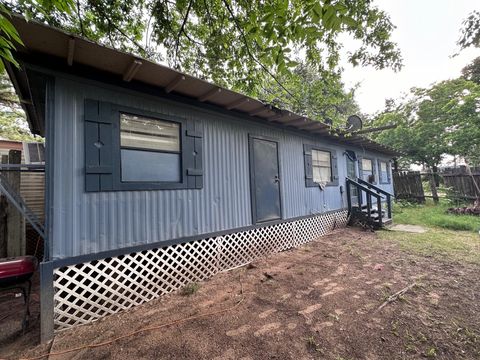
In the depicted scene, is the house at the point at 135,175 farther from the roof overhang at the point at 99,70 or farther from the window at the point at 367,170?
the window at the point at 367,170

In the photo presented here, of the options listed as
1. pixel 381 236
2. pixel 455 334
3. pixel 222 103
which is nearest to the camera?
pixel 455 334

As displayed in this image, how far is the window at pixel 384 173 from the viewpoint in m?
10.5

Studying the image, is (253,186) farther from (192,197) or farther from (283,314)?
(283,314)

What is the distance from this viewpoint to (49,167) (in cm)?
247

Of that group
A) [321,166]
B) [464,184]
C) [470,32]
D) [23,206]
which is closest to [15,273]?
[23,206]

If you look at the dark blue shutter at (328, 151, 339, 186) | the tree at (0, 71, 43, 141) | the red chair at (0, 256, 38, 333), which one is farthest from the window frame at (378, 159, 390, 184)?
the tree at (0, 71, 43, 141)

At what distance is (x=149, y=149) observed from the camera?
3205 mm

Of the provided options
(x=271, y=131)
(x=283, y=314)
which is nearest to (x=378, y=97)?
(x=271, y=131)

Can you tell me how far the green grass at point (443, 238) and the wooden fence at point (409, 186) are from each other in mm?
4255

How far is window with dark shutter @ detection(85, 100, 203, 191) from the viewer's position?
2.73m

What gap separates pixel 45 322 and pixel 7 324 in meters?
0.72

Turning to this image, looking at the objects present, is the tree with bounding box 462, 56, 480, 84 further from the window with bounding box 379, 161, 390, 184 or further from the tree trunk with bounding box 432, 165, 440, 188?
the window with bounding box 379, 161, 390, 184

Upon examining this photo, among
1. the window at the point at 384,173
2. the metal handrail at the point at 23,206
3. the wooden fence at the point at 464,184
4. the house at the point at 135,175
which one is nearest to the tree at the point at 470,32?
the house at the point at 135,175

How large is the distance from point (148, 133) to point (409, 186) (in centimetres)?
1407
